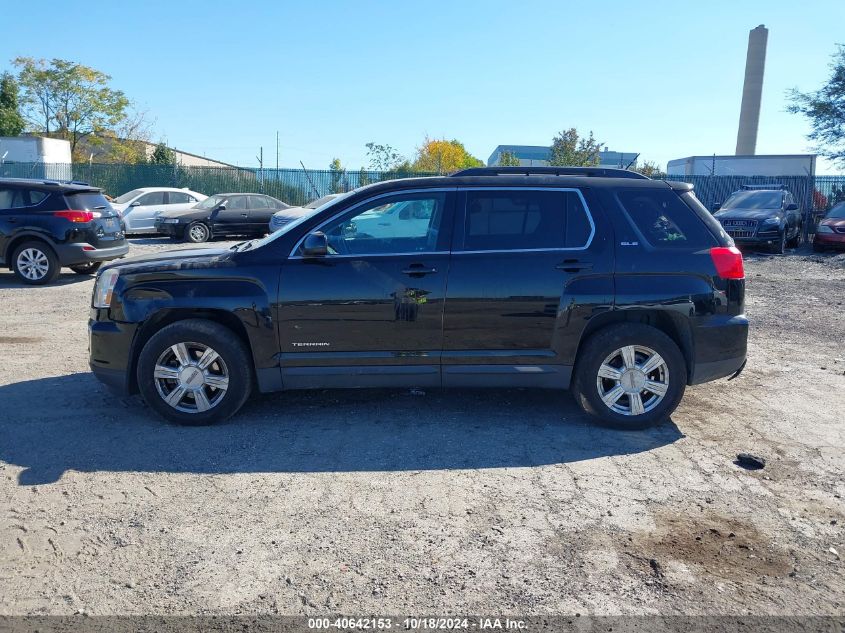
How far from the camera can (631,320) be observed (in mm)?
5629

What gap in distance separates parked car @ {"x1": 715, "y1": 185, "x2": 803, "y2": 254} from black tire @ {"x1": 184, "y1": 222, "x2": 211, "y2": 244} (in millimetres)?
14434

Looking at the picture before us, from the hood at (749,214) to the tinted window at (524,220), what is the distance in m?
15.5

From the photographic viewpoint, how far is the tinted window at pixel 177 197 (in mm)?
23031

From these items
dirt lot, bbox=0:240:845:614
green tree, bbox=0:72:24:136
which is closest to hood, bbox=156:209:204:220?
dirt lot, bbox=0:240:845:614

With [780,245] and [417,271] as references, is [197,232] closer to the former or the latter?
[780,245]

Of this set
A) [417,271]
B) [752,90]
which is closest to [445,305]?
[417,271]

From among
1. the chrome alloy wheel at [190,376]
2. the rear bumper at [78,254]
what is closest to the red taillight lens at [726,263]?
the chrome alloy wheel at [190,376]

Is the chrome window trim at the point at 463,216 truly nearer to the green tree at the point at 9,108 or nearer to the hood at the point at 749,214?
the hood at the point at 749,214

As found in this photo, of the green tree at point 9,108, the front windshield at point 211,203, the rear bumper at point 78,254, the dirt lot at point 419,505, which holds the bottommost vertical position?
the dirt lot at point 419,505

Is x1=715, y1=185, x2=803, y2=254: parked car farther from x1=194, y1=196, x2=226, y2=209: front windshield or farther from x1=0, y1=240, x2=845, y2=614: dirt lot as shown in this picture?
x1=194, y1=196, x2=226, y2=209: front windshield

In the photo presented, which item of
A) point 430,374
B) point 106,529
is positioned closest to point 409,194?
point 430,374

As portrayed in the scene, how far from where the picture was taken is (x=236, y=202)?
72.7 ft

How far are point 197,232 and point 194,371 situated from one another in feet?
56.1

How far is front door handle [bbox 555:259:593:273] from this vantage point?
5.43 metres
